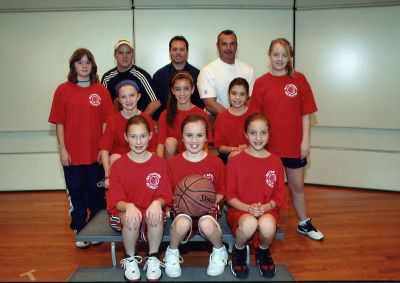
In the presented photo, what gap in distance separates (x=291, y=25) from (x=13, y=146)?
11.8 ft

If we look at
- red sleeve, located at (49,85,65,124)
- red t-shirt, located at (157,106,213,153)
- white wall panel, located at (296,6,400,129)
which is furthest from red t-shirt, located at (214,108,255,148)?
white wall panel, located at (296,6,400,129)

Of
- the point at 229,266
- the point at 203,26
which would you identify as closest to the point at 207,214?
the point at 229,266

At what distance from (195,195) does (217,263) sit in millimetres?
447

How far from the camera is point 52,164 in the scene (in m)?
4.91

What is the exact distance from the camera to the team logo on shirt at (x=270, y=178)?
8.41 feet

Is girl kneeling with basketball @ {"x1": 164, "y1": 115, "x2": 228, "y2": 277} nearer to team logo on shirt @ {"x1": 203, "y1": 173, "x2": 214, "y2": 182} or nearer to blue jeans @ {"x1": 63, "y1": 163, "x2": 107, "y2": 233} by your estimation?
team logo on shirt @ {"x1": 203, "y1": 173, "x2": 214, "y2": 182}

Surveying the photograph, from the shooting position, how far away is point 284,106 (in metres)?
3.07

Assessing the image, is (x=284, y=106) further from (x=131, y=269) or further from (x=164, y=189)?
(x=131, y=269)

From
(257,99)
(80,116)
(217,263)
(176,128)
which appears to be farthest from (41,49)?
(217,263)

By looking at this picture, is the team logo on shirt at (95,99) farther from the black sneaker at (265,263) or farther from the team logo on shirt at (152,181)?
the black sneaker at (265,263)

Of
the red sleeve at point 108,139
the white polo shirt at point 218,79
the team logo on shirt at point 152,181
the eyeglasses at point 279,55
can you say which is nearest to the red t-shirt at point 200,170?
the team logo on shirt at point 152,181

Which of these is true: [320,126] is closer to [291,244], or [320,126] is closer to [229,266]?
[291,244]

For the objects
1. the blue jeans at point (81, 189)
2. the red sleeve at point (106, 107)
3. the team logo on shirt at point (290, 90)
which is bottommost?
the blue jeans at point (81, 189)

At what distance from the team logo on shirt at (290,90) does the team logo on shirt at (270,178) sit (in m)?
0.77
